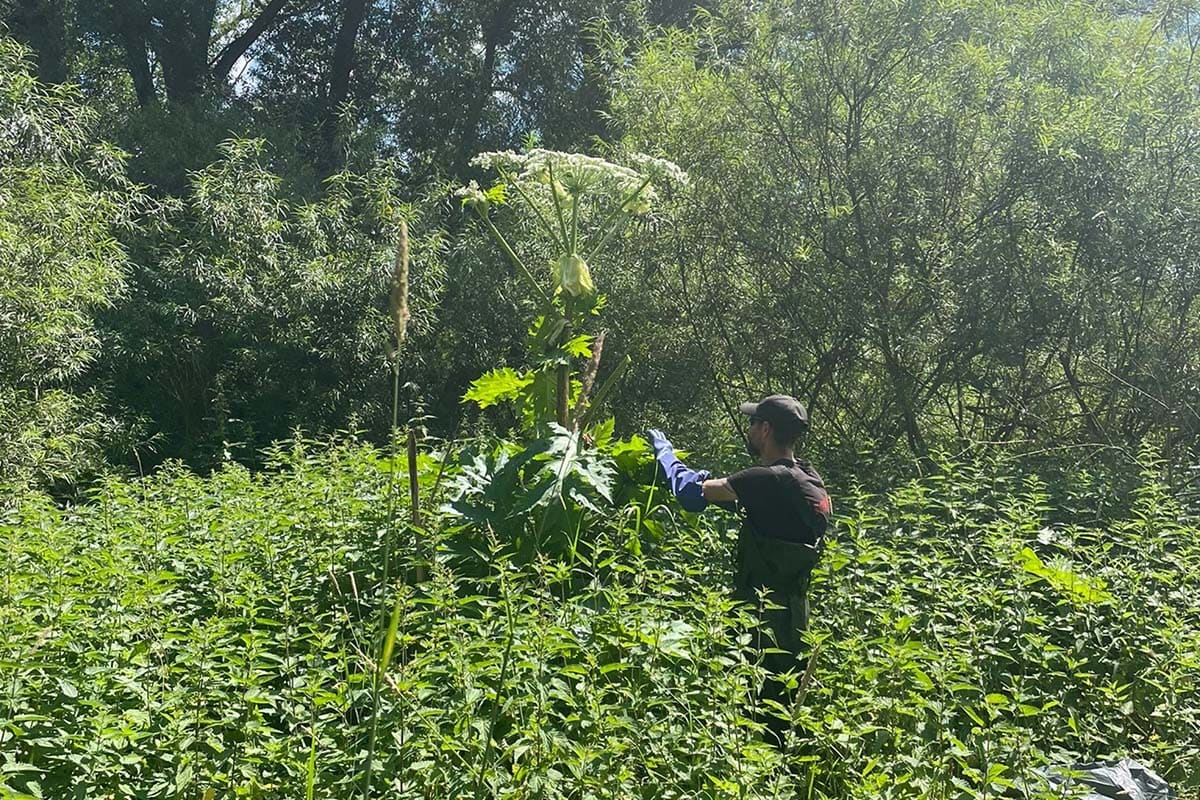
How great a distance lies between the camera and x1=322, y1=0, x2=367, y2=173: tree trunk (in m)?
15.5

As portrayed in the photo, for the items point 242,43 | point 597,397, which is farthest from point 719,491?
point 242,43

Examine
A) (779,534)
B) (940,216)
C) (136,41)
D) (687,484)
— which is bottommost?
(779,534)

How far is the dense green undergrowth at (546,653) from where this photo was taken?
2426 millimetres

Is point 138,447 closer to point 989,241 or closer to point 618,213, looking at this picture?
point 618,213

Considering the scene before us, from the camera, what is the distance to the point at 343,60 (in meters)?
15.7

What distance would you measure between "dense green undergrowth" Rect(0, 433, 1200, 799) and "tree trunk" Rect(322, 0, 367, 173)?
1155 centimetres

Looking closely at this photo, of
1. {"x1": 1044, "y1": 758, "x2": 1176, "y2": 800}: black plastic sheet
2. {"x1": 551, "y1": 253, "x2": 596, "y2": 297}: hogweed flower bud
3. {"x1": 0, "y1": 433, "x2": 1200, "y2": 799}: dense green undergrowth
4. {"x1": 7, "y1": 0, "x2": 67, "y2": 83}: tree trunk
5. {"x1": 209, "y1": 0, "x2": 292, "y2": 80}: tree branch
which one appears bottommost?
{"x1": 1044, "y1": 758, "x2": 1176, "y2": 800}: black plastic sheet

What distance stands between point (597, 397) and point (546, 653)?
6.36 ft

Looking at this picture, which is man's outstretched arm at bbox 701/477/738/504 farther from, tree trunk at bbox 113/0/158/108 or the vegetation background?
tree trunk at bbox 113/0/158/108

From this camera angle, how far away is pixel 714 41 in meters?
8.19

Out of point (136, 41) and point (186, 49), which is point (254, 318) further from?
point (186, 49)

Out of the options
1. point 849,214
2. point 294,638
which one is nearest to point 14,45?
point 849,214

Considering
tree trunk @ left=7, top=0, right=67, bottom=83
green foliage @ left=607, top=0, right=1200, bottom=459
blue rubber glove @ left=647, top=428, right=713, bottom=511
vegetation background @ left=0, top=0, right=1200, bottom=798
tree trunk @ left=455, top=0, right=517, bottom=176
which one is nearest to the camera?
vegetation background @ left=0, top=0, right=1200, bottom=798

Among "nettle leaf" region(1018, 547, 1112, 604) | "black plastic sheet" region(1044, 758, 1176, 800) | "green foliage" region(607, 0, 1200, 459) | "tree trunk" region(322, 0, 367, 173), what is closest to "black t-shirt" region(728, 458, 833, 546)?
"nettle leaf" region(1018, 547, 1112, 604)
